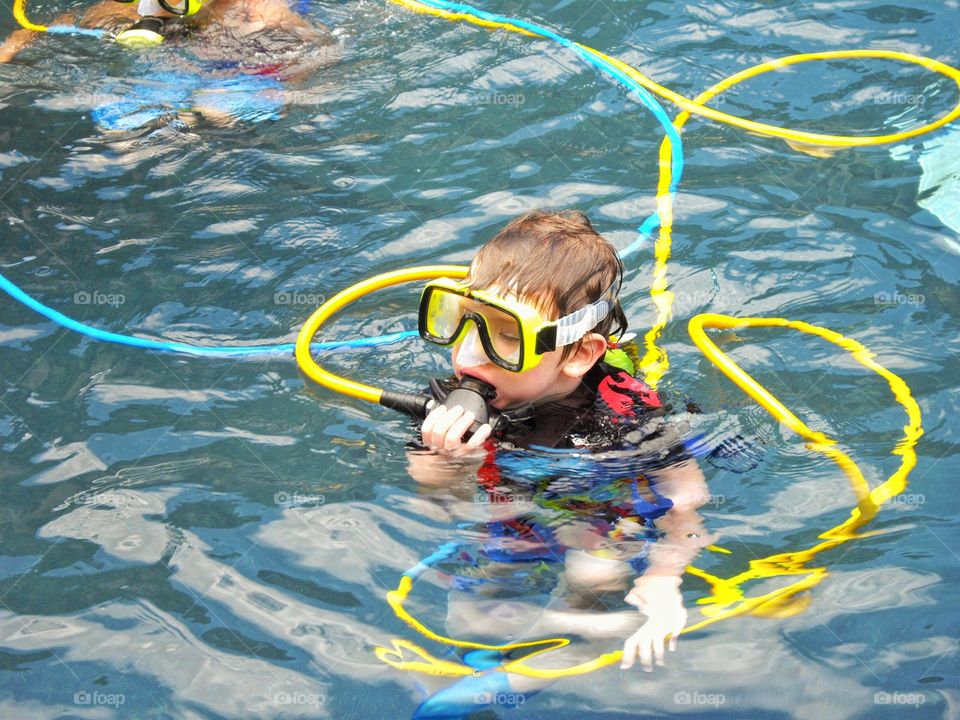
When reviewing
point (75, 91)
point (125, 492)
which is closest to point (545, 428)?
point (125, 492)

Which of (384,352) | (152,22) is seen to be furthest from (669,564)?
(152,22)

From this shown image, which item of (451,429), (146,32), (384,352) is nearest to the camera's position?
(451,429)

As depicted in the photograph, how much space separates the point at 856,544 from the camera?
361 centimetres

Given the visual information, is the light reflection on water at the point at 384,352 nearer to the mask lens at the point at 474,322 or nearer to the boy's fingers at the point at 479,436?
the boy's fingers at the point at 479,436

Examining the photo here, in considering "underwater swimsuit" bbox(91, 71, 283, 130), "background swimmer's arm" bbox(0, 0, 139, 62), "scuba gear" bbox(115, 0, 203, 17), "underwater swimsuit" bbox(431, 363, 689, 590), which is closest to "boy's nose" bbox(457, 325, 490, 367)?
"underwater swimsuit" bbox(431, 363, 689, 590)

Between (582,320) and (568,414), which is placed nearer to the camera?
(582,320)

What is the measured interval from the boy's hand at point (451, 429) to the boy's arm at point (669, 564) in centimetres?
64

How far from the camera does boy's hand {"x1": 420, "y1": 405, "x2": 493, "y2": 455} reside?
3.37 m

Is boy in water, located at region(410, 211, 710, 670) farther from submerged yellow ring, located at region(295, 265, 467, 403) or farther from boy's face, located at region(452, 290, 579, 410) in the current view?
submerged yellow ring, located at region(295, 265, 467, 403)

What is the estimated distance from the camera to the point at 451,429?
3.37 metres

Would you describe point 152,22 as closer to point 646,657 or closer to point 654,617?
point 654,617

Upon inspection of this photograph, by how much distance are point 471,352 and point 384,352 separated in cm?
111

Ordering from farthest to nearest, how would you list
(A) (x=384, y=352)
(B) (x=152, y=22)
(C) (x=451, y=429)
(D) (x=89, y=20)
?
(D) (x=89, y=20) < (B) (x=152, y=22) < (A) (x=384, y=352) < (C) (x=451, y=429)

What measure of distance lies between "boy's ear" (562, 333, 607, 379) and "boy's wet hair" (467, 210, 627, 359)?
0.10 ft
